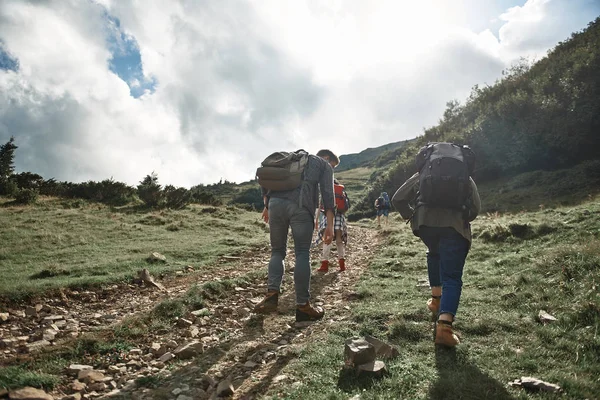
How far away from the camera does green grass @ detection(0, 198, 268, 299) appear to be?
825 centimetres

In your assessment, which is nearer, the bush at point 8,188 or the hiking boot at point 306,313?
the hiking boot at point 306,313

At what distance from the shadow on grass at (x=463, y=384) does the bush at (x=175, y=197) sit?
74.5 feet

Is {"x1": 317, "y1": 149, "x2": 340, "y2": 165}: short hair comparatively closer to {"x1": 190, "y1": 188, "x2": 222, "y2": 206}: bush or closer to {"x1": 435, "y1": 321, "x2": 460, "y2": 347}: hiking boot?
{"x1": 435, "y1": 321, "x2": 460, "y2": 347}: hiking boot

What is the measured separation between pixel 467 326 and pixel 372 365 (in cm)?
184

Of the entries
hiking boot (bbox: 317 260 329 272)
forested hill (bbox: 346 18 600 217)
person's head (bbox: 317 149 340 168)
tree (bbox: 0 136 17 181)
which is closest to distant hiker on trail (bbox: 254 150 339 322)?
person's head (bbox: 317 149 340 168)

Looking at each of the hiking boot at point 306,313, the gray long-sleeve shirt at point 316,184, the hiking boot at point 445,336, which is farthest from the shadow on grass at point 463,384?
the gray long-sleeve shirt at point 316,184

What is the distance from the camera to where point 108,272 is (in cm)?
867

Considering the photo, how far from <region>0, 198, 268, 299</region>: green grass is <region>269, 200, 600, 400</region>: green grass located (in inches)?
243

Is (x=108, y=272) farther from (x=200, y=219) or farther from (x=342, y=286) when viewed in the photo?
(x=200, y=219)

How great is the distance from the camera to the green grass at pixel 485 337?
285 centimetres

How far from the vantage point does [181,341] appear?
4375mm

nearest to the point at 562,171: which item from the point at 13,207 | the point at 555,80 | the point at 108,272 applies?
the point at 555,80

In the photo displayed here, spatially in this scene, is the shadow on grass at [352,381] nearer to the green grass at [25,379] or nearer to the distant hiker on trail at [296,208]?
the distant hiker on trail at [296,208]

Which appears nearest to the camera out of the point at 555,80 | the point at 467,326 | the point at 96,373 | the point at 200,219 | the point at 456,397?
the point at 456,397
